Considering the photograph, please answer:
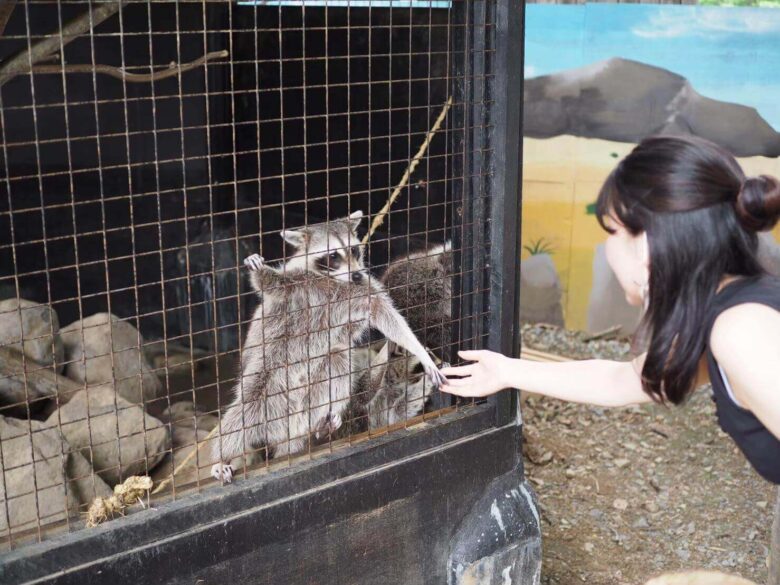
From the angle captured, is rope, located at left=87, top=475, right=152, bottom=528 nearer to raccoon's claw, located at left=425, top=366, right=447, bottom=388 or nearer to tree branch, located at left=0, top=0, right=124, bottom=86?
raccoon's claw, located at left=425, top=366, right=447, bottom=388

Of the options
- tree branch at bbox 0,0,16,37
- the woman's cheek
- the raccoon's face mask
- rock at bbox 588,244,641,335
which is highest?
tree branch at bbox 0,0,16,37

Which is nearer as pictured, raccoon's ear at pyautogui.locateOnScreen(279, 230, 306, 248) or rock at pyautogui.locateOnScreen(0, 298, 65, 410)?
raccoon's ear at pyautogui.locateOnScreen(279, 230, 306, 248)

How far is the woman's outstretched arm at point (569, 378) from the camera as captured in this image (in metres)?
2.68

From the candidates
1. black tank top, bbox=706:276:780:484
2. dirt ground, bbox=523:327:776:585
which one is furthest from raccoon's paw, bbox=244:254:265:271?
black tank top, bbox=706:276:780:484

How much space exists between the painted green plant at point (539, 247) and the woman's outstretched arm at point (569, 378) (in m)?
4.28

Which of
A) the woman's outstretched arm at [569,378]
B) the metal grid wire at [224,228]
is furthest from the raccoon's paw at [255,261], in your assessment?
the woman's outstretched arm at [569,378]

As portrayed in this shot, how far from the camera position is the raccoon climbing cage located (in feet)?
9.45

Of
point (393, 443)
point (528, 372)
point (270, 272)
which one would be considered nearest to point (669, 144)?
point (528, 372)

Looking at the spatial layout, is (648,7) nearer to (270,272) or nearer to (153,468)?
(270,272)

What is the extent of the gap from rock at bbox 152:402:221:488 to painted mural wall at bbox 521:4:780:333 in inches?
120

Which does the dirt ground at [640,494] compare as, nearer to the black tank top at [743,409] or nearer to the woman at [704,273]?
the black tank top at [743,409]

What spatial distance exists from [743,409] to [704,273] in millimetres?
332

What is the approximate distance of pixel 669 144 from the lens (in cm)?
208

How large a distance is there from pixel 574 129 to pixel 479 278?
3806 mm
